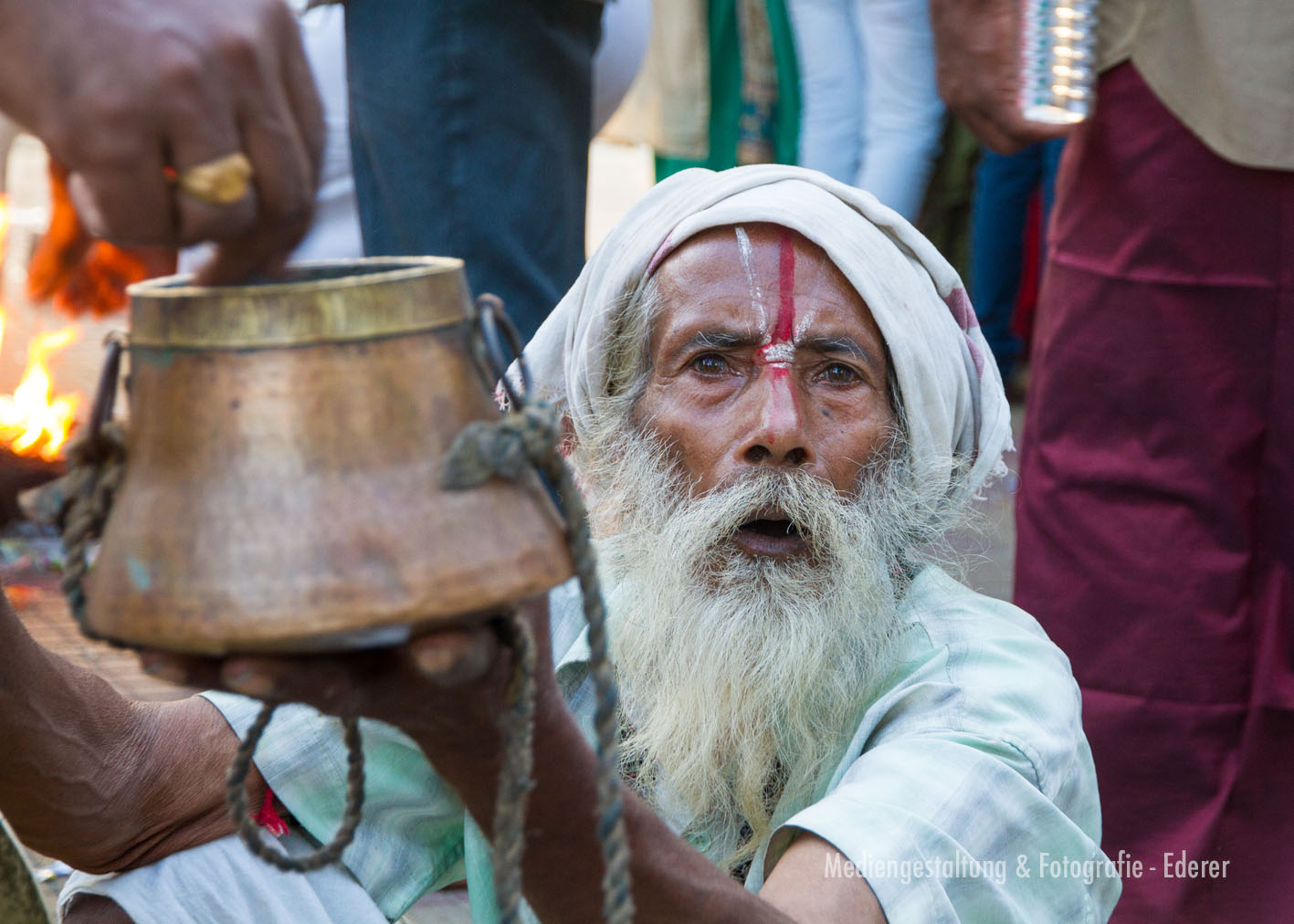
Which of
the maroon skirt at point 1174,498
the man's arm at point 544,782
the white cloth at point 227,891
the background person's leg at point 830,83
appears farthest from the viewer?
the background person's leg at point 830,83

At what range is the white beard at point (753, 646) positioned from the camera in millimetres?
2232

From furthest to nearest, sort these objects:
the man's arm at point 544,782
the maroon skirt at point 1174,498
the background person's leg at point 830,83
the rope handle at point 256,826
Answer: the background person's leg at point 830,83 → the maroon skirt at point 1174,498 → the rope handle at point 256,826 → the man's arm at point 544,782

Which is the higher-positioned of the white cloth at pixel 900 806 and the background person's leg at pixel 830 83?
the background person's leg at pixel 830 83

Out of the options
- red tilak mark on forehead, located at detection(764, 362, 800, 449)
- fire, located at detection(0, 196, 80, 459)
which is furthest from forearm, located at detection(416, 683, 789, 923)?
fire, located at detection(0, 196, 80, 459)

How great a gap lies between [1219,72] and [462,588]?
2.08 metres

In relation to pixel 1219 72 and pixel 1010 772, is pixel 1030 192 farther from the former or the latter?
pixel 1010 772

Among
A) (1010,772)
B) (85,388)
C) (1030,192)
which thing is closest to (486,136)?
(1010,772)

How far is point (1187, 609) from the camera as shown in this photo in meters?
2.84

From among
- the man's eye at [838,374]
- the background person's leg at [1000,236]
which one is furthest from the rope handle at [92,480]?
the background person's leg at [1000,236]

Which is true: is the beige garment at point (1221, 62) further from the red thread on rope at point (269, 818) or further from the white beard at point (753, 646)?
the red thread on rope at point (269, 818)

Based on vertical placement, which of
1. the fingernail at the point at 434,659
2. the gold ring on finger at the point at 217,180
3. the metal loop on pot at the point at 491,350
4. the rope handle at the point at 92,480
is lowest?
the fingernail at the point at 434,659

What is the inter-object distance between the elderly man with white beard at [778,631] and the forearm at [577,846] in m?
0.22

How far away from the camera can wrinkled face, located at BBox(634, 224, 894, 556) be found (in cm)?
235

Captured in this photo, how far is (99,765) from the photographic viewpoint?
2.00 m
